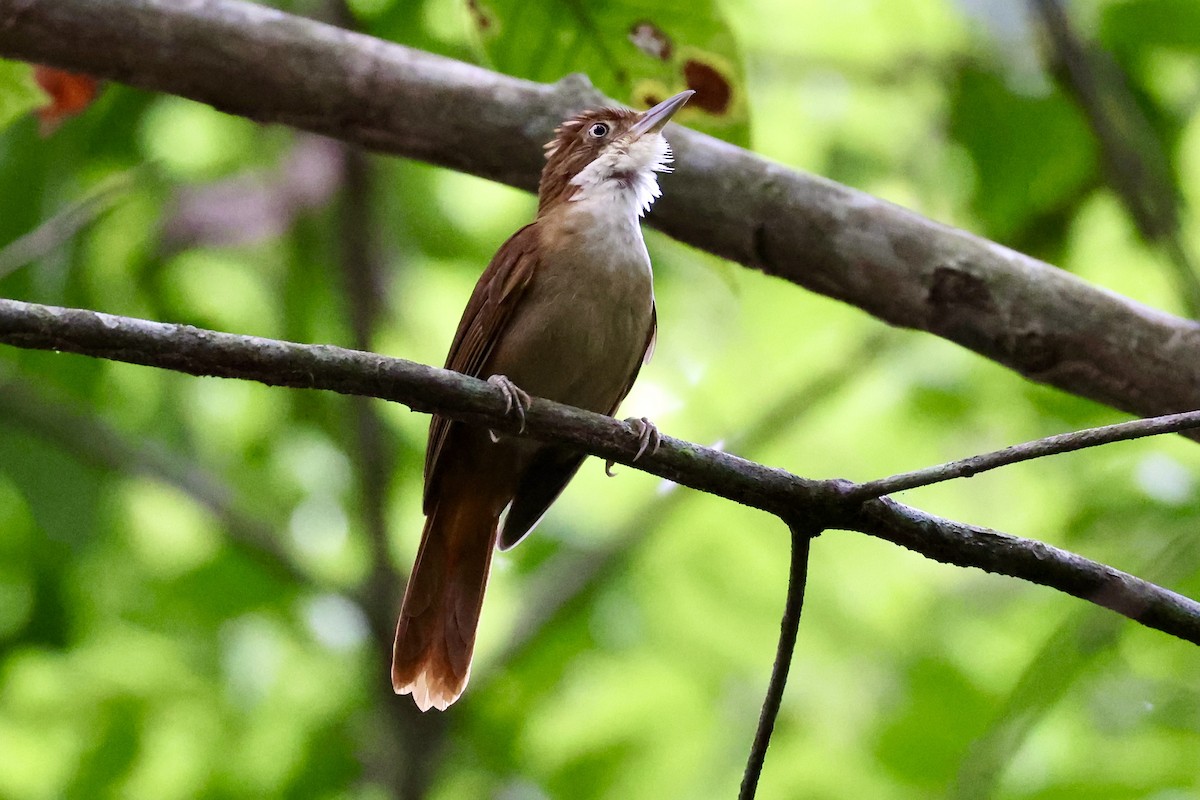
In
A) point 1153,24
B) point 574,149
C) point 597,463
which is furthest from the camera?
point 597,463

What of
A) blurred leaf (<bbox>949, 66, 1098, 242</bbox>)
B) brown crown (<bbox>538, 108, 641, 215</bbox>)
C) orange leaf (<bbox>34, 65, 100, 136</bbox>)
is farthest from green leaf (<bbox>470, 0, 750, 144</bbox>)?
orange leaf (<bbox>34, 65, 100, 136</bbox>)

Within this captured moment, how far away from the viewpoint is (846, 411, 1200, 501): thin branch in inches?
80.0

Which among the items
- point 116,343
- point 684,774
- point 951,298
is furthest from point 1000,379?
point 116,343

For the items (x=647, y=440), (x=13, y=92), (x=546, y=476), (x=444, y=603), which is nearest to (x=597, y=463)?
(x=546, y=476)

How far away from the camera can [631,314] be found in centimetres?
351

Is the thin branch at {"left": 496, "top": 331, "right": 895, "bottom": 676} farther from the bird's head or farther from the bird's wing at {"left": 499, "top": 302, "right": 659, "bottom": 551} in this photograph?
the bird's head

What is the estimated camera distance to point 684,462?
223cm

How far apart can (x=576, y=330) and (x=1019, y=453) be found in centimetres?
161

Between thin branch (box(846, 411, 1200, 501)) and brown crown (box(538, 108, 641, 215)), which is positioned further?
brown crown (box(538, 108, 641, 215))

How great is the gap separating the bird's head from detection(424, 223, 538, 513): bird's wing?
20cm

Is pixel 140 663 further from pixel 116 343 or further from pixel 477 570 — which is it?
pixel 116 343

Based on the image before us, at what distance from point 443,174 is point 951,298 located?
10.1 feet

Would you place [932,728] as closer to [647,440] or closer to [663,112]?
[663,112]

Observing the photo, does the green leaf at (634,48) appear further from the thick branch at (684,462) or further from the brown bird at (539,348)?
the thick branch at (684,462)
